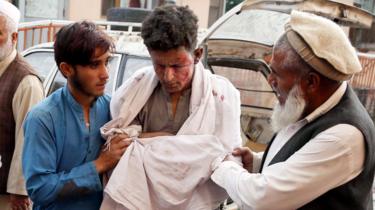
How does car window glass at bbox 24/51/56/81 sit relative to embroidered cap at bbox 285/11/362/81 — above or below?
below

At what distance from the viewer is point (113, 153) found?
1614mm

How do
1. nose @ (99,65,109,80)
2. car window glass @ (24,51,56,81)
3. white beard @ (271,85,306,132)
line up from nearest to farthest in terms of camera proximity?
1. white beard @ (271,85,306,132)
2. nose @ (99,65,109,80)
3. car window glass @ (24,51,56,81)

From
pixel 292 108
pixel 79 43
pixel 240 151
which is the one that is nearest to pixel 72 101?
pixel 79 43

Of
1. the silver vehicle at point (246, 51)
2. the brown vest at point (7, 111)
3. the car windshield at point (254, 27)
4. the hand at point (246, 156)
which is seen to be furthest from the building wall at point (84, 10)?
the hand at point (246, 156)

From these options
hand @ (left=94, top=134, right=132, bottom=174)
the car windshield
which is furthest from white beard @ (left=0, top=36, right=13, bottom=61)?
the car windshield

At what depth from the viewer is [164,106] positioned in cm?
172

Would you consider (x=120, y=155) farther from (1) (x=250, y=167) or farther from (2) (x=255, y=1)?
(2) (x=255, y=1)

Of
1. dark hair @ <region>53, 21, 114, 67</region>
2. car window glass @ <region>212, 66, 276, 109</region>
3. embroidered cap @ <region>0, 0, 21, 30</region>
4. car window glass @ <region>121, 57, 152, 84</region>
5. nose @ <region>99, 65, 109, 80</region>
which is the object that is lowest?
car window glass @ <region>212, 66, 276, 109</region>

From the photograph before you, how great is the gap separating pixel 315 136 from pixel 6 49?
5.40 feet

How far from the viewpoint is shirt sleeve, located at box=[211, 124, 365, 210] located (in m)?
1.44

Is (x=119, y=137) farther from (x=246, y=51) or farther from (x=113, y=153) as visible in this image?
(x=246, y=51)

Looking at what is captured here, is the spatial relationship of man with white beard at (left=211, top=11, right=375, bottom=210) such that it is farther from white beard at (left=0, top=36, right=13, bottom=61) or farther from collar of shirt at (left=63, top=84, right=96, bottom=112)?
white beard at (left=0, top=36, right=13, bottom=61)

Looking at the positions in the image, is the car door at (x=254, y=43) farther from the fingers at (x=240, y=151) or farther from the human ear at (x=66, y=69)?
the human ear at (x=66, y=69)

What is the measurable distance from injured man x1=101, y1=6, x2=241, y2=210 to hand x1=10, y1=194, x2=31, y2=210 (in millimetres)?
824
